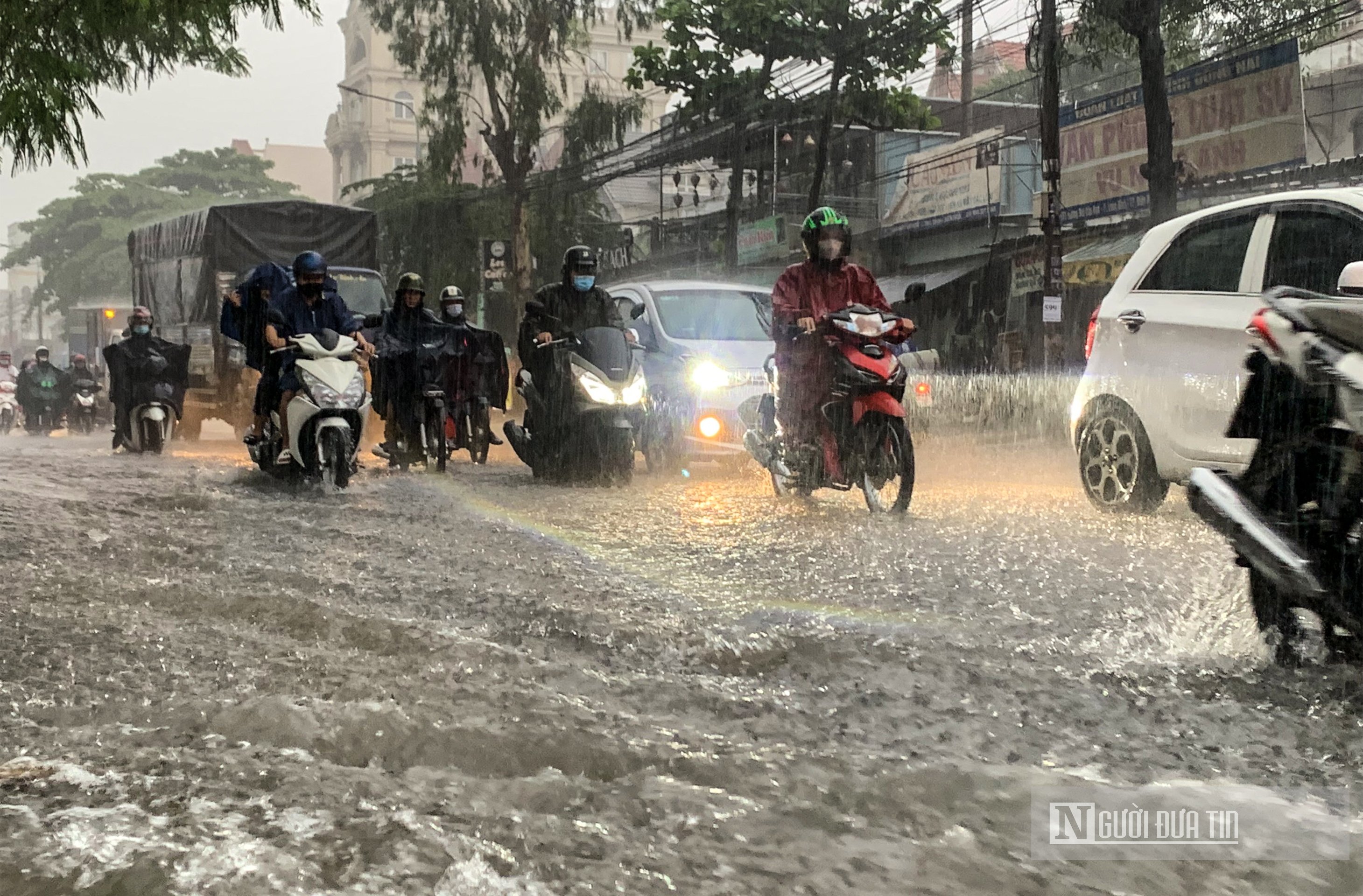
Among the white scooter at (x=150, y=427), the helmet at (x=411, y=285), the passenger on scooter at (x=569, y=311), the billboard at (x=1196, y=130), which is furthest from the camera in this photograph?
the billboard at (x=1196, y=130)

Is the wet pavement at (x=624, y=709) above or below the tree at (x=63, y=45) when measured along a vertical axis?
below

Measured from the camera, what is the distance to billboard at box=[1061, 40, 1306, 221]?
18312 mm

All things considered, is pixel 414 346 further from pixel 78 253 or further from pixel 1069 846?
pixel 78 253

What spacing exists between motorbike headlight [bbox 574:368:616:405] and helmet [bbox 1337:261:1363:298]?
505cm

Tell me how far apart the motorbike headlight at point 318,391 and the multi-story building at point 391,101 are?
20707 millimetres

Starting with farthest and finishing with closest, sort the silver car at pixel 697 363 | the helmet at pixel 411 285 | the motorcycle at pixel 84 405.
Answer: the motorcycle at pixel 84 405, the helmet at pixel 411 285, the silver car at pixel 697 363

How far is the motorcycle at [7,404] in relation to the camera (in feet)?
79.3

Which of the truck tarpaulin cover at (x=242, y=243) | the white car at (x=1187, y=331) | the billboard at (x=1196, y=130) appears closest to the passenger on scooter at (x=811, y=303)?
the white car at (x=1187, y=331)

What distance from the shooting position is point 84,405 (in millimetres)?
22500

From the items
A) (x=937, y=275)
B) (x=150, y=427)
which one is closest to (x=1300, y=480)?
(x=150, y=427)

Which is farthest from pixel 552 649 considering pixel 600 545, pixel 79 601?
pixel 600 545

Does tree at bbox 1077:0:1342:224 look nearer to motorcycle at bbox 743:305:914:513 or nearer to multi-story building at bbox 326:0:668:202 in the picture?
motorcycle at bbox 743:305:914:513

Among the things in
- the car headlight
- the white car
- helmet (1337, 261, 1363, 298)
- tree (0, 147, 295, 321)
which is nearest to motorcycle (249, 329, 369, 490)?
the car headlight

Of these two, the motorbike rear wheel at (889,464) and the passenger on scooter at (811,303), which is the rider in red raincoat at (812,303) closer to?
the passenger on scooter at (811,303)
